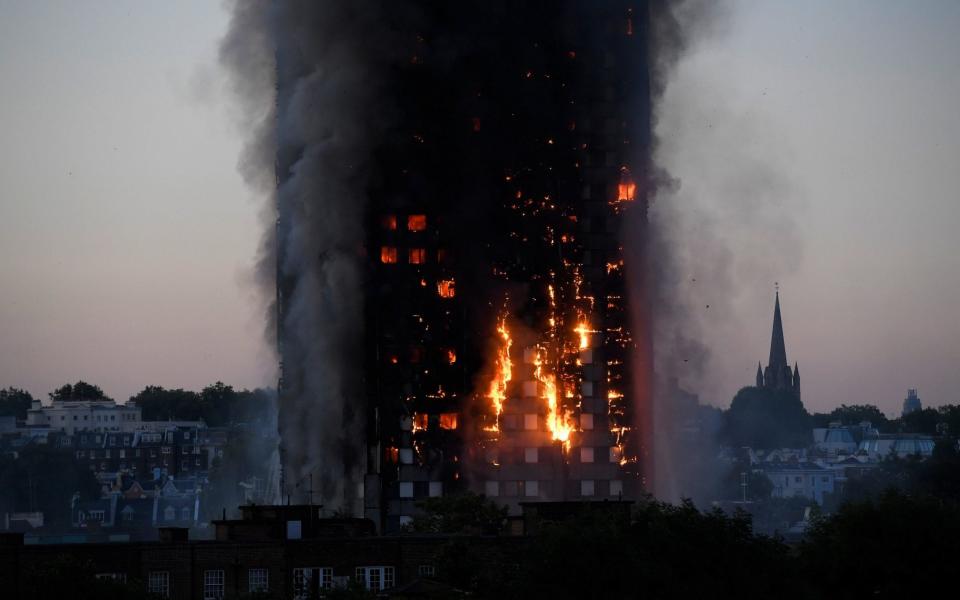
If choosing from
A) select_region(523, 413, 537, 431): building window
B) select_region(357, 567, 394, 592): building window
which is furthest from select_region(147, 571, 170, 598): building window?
select_region(523, 413, 537, 431): building window

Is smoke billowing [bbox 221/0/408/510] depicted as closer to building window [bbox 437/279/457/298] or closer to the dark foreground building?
building window [bbox 437/279/457/298]

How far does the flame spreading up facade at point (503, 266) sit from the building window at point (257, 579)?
171 ft

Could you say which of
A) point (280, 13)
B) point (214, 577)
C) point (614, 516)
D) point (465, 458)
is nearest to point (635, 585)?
point (614, 516)

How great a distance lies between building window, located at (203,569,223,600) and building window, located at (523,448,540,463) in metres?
58.0

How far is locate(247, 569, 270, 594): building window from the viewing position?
114 m

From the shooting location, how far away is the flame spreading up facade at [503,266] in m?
168

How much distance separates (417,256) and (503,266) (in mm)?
6030

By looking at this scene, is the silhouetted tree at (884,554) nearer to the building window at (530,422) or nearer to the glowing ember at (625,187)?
the building window at (530,422)

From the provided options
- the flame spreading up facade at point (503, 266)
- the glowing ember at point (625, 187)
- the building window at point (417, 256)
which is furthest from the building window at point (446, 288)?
A: the glowing ember at point (625, 187)

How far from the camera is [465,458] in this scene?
169000 millimetres

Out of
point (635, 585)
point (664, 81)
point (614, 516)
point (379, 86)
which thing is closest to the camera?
point (635, 585)

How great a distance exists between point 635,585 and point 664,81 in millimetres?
83753

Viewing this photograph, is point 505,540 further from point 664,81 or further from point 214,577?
point 664,81

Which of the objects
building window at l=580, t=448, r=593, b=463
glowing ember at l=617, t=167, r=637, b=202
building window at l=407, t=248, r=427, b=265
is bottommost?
building window at l=580, t=448, r=593, b=463
